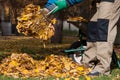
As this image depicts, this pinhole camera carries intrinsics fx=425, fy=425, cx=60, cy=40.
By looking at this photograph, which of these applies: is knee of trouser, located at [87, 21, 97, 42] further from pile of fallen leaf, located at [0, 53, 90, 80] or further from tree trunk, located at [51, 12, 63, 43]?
tree trunk, located at [51, 12, 63, 43]

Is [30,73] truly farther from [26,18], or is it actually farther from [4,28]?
[4,28]

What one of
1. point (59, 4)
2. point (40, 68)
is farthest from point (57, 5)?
point (40, 68)

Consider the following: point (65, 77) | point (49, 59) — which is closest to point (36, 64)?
point (49, 59)

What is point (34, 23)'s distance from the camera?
22.3 ft

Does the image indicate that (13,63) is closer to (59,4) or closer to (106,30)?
(59,4)

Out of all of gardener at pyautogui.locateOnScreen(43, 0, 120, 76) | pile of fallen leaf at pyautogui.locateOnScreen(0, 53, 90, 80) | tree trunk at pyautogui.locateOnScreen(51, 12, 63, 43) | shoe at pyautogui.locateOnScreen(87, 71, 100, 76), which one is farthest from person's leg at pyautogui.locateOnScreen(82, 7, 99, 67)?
tree trunk at pyautogui.locateOnScreen(51, 12, 63, 43)

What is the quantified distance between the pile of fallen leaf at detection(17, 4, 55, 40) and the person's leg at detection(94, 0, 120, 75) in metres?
0.84

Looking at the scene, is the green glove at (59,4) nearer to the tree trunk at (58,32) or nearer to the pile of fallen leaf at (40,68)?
the pile of fallen leaf at (40,68)

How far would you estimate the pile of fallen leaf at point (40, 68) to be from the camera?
7145mm

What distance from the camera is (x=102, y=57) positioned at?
7207mm

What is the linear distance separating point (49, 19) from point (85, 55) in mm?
1532

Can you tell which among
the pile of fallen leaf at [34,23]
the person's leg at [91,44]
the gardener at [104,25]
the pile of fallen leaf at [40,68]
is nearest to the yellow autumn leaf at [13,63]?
the pile of fallen leaf at [40,68]

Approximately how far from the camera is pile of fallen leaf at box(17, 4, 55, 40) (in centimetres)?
675

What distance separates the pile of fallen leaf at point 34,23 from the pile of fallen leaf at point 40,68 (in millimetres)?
693
